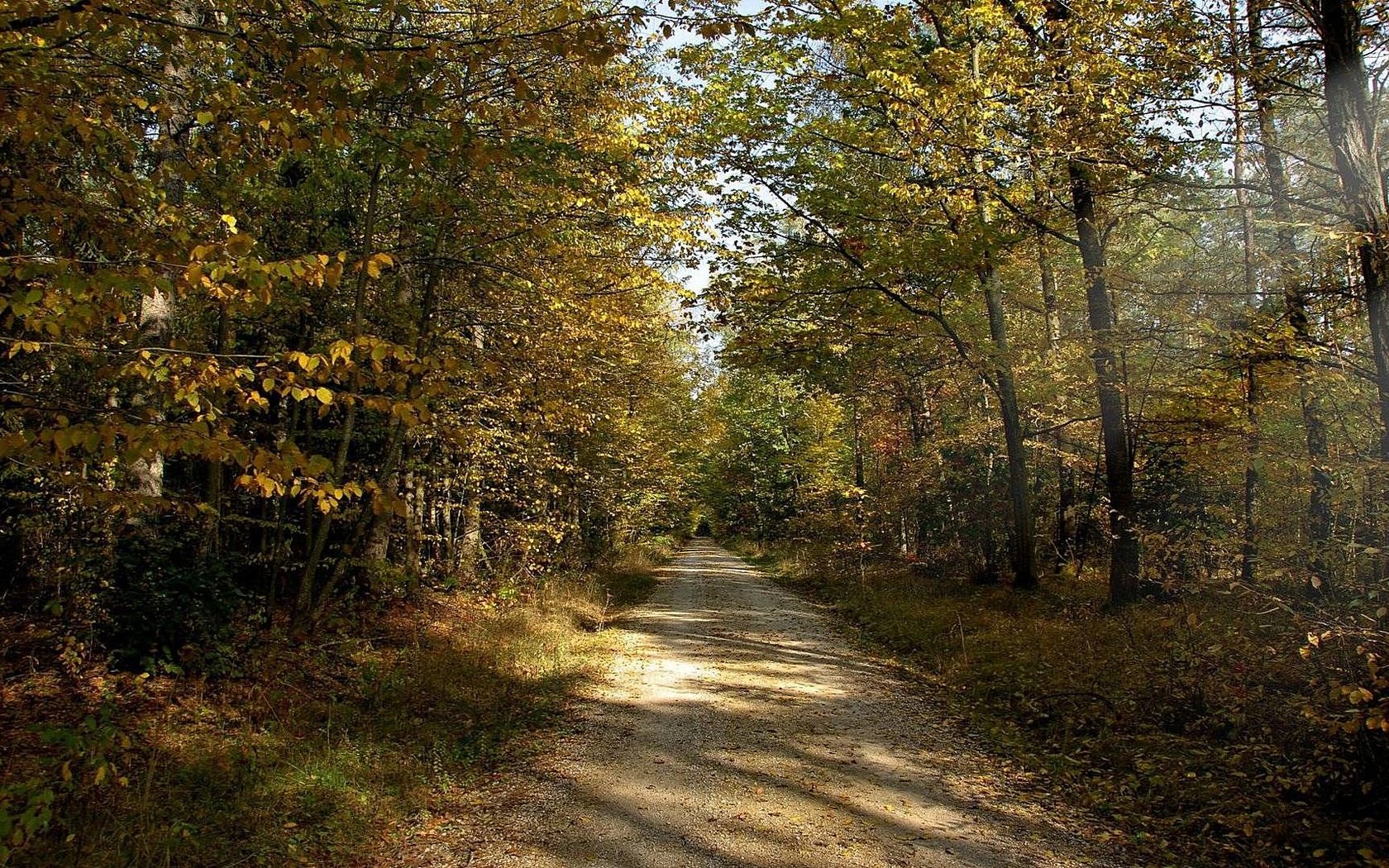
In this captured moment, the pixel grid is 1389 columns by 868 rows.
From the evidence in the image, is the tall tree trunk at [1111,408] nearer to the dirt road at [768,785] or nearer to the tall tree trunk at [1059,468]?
the tall tree trunk at [1059,468]

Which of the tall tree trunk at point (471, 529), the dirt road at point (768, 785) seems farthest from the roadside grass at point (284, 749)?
the tall tree trunk at point (471, 529)

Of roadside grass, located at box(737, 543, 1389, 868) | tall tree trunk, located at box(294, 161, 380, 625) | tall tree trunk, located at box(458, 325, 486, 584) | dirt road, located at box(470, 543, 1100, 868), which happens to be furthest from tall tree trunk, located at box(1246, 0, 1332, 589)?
tall tree trunk, located at box(458, 325, 486, 584)

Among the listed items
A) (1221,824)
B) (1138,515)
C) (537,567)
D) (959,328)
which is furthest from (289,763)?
(959,328)

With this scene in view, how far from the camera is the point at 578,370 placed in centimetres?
1046

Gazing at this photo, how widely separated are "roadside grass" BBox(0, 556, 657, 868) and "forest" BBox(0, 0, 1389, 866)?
0.14ft

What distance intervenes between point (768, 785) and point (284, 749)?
391 centimetres

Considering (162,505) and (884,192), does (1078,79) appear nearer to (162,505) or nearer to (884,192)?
(884,192)

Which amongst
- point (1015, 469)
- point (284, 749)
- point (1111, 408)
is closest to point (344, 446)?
point (284, 749)

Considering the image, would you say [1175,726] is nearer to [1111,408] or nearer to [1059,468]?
[1111,408]

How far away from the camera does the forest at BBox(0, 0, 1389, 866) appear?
12.1 feet

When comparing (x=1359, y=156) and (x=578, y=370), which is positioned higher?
(x=1359, y=156)

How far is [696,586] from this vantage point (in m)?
19.9

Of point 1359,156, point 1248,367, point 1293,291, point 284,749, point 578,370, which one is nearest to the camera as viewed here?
point 1359,156

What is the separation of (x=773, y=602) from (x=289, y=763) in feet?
41.4
